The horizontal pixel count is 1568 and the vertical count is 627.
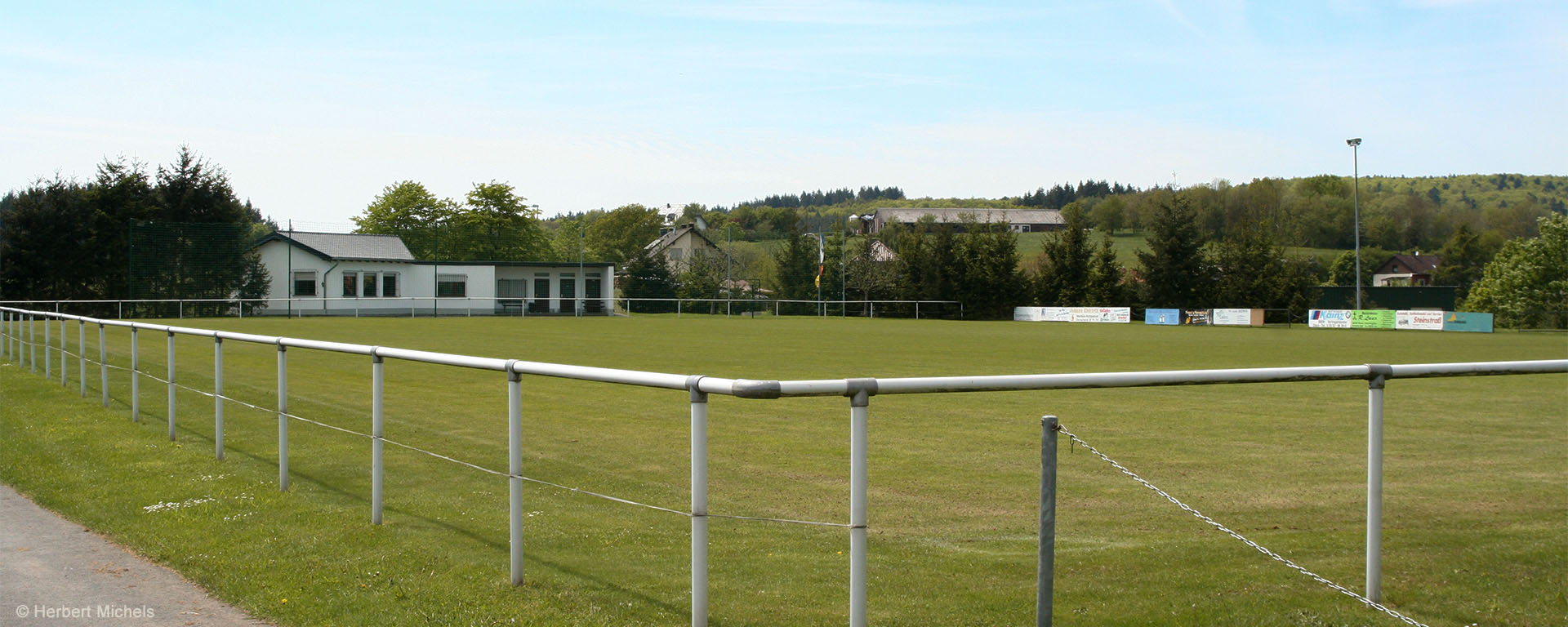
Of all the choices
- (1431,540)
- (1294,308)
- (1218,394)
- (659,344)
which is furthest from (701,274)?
(1431,540)

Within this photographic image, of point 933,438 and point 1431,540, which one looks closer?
point 1431,540

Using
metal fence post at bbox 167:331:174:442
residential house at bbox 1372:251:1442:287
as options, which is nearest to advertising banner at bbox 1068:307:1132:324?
metal fence post at bbox 167:331:174:442

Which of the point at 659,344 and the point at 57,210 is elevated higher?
the point at 57,210

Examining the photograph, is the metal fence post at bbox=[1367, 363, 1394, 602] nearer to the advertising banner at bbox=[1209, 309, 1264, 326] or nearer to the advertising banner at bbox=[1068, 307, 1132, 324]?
the advertising banner at bbox=[1209, 309, 1264, 326]

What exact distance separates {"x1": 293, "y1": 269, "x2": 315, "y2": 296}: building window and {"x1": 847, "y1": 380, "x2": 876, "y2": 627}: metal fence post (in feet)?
205

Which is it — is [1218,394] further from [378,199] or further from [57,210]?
[378,199]

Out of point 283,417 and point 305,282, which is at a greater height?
point 305,282

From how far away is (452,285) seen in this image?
6506cm

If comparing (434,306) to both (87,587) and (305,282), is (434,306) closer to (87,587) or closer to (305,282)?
(305,282)

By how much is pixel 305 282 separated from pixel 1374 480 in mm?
63287

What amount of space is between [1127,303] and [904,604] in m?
65.8

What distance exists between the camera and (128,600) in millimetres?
5184

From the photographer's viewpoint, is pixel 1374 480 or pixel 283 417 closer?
pixel 1374 480

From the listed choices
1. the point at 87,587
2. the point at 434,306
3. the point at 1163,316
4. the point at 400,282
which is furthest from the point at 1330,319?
the point at 87,587
